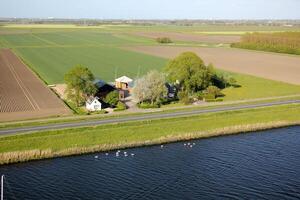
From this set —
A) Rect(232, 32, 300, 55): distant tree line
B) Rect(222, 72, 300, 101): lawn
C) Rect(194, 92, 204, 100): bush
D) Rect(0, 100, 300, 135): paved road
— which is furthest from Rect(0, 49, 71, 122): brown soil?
Rect(232, 32, 300, 55): distant tree line

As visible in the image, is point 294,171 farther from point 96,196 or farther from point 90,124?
point 90,124

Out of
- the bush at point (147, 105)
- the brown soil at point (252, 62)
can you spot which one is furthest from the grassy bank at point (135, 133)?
the brown soil at point (252, 62)

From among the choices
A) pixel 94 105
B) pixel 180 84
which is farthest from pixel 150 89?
pixel 180 84

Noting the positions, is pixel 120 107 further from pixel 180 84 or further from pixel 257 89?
pixel 257 89

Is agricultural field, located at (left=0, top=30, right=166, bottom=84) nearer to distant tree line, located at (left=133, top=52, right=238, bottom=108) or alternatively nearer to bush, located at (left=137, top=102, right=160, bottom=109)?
distant tree line, located at (left=133, top=52, right=238, bottom=108)

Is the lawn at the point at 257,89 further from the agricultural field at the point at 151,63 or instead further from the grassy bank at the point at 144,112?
the grassy bank at the point at 144,112

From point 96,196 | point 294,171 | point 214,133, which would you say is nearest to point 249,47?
point 214,133
